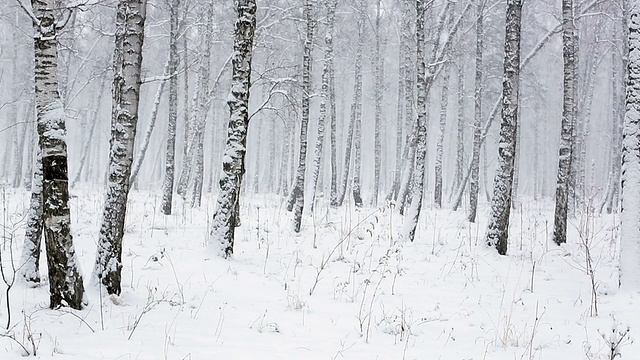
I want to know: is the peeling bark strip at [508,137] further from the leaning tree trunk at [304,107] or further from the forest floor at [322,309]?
the leaning tree trunk at [304,107]

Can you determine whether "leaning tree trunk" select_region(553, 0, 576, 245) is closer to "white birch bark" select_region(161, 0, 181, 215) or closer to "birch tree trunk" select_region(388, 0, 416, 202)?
"birch tree trunk" select_region(388, 0, 416, 202)

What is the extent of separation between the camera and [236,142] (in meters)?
7.44

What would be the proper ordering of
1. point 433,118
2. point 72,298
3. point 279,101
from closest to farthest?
point 72,298 < point 279,101 < point 433,118

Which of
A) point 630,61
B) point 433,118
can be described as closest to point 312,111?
point 433,118

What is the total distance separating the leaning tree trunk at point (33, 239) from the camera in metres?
5.40

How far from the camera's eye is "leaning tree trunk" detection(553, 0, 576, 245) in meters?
10.7

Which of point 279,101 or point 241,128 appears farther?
point 279,101

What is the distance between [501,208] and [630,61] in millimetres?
3598

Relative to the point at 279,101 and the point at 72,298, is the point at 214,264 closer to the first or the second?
the point at 72,298

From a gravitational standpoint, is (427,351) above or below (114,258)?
below

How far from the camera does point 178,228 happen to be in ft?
34.9

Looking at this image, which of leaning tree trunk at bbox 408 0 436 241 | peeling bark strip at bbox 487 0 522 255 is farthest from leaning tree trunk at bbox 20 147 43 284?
peeling bark strip at bbox 487 0 522 255

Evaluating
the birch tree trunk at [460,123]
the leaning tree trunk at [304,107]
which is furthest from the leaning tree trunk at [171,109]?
the birch tree trunk at [460,123]

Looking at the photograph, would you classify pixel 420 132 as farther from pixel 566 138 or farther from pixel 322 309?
pixel 322 309
